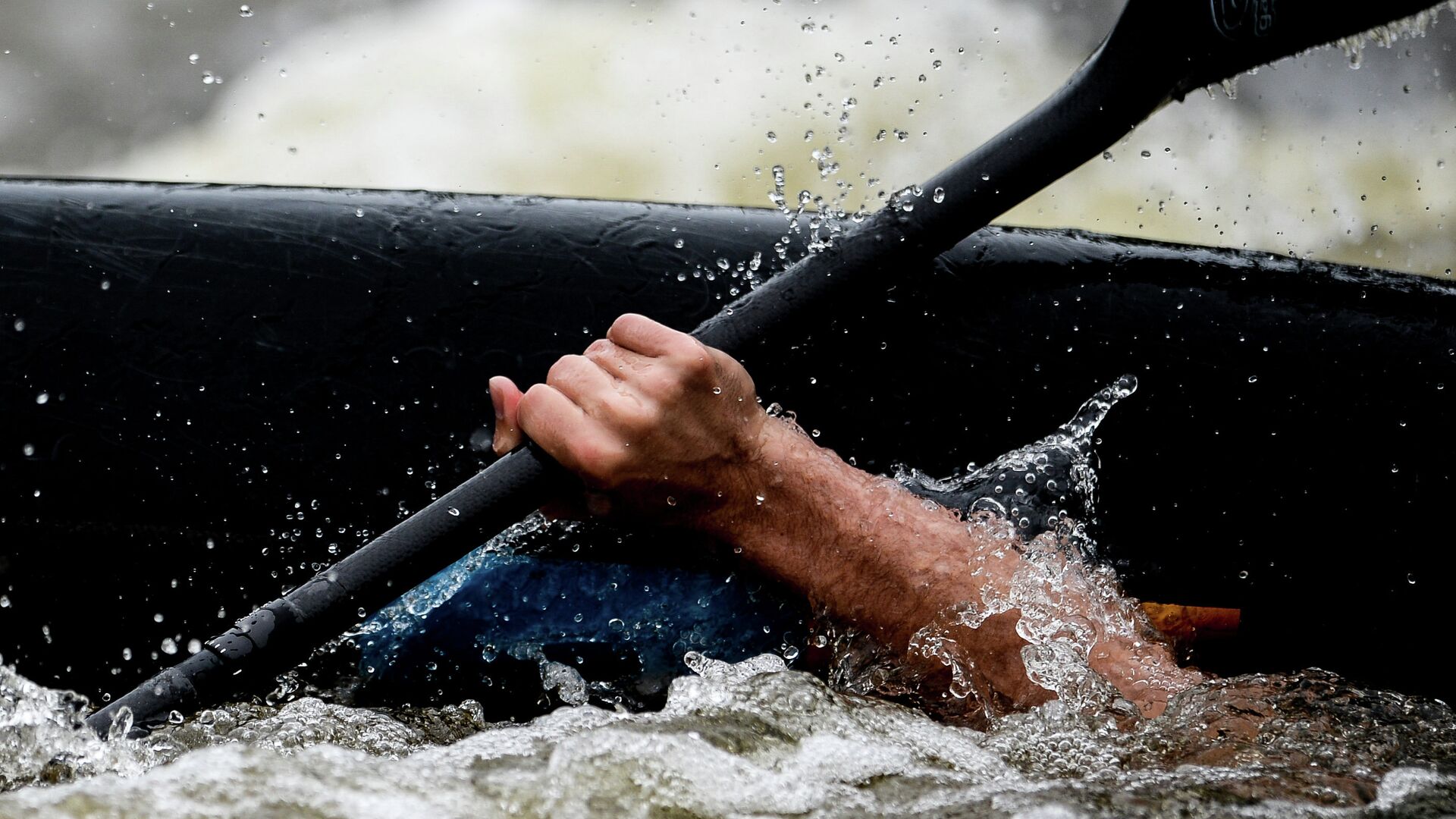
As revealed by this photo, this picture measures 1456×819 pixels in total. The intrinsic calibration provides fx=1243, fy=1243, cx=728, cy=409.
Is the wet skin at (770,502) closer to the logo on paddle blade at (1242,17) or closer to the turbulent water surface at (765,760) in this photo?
the turbulent water surface at (765,760)

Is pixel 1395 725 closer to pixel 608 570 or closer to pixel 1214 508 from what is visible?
pixel 1214 508

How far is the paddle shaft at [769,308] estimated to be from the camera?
0.79 metres

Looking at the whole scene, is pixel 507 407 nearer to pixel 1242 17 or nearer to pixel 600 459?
pixel 600 459

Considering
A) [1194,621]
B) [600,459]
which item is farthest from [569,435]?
[1194,621]

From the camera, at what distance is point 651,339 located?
2.81ft

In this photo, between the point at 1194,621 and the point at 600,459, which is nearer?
the point at 600,459

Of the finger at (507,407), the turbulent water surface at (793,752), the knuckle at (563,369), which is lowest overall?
the turbulent water surface at (793,752)

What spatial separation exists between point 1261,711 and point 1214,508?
1.08 ft

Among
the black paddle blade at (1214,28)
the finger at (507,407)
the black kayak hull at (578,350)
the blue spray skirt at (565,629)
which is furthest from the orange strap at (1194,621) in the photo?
the finger at (507,407)

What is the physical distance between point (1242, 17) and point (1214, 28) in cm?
3

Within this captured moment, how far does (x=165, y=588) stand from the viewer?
3.39 feet

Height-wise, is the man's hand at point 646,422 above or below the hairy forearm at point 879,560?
above

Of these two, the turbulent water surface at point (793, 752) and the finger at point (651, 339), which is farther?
the finger at point (651, 339)

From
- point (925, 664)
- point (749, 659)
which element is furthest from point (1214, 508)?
point (749, 659)
